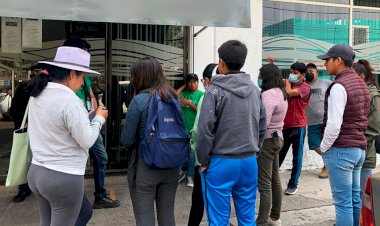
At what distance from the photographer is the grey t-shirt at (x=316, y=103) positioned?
20.8 ft

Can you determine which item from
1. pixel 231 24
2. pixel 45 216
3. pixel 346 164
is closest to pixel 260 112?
pixel 346 164

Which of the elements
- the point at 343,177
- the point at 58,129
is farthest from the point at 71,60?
the point at 343,177

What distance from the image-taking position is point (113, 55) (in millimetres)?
6332

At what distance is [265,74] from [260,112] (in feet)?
3.06

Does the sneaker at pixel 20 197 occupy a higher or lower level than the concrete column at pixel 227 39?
lower

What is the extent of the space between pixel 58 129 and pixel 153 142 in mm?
718

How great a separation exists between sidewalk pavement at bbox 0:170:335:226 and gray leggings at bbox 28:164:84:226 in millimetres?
1860

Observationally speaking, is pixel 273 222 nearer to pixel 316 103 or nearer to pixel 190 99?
pixel 190 99

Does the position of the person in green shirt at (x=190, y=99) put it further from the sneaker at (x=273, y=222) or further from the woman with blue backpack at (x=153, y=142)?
the woman with blue backpack at (x=153, y=142)

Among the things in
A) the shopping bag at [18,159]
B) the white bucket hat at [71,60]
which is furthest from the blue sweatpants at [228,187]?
the shopping bag at [18,159]

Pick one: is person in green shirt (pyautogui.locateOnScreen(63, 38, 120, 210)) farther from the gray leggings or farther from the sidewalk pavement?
the gray leggings

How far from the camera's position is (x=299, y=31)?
7160 millimetres

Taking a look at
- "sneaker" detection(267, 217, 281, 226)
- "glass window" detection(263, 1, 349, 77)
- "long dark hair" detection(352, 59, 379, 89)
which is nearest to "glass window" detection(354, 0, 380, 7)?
"glass window" detection(263, 1, 349, 77)

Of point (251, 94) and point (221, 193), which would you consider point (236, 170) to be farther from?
point (251, 94)
